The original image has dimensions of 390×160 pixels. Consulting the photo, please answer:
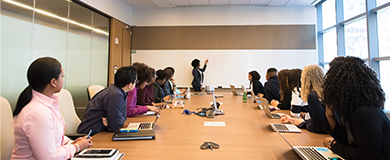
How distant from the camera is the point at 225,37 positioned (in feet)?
20.2

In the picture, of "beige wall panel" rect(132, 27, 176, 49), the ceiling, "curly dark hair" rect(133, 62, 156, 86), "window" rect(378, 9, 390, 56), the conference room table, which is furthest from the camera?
"beige wall panel" rect(132, 27, 176, 49)

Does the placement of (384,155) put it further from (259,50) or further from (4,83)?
(259,50)

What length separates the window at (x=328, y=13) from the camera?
5161mm

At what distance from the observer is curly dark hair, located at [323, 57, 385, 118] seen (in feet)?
3.20

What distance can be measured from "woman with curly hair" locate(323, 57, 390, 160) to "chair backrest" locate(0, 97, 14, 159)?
201 centimetres

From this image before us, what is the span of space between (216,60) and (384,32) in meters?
3.80

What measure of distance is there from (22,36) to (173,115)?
269 cm

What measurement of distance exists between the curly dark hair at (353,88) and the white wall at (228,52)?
509 cm

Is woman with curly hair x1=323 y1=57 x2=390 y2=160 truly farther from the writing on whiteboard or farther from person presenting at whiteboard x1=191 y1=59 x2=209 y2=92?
the writing on whiteboard

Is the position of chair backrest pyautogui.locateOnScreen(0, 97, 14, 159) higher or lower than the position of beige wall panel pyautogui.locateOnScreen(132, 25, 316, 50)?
lower

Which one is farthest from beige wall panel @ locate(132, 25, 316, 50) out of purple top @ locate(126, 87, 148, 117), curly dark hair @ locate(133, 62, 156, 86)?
purple top @ locate(126, 87, 148, 117)

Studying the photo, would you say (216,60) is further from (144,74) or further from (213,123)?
(213,123)

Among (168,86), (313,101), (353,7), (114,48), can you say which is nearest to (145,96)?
(168,86)

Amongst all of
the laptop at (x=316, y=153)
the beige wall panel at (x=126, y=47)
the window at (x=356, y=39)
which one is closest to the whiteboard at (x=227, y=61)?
the beige wall panel at (x=126, y=47)
